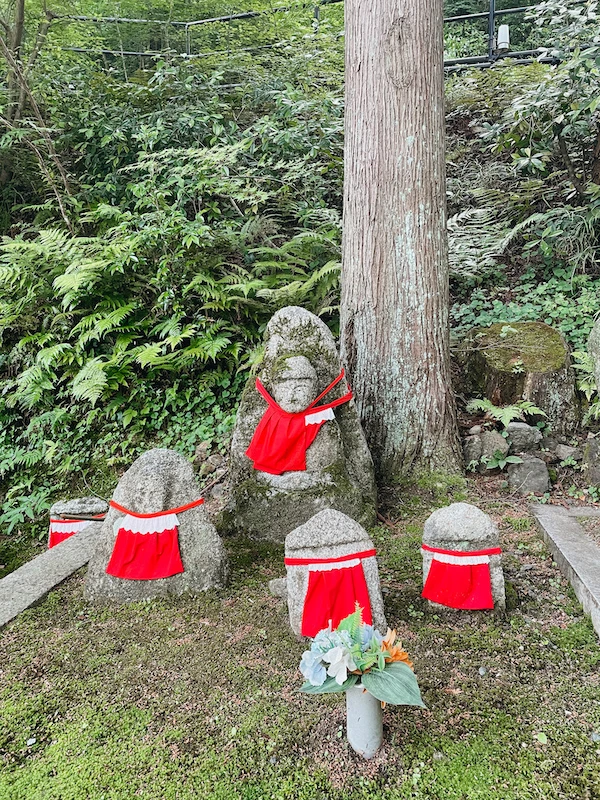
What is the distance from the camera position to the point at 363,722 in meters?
1.94

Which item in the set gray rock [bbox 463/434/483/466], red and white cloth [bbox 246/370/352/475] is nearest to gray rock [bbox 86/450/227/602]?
red and white cloth [bbox 246/370/352/475]

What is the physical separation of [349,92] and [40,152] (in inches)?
176

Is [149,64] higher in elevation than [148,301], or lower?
higher

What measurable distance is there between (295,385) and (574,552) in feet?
6.22

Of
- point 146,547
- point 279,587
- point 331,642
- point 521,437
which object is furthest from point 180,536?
point 521,437

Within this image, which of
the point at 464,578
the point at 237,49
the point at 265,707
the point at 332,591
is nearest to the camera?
the point at 265,707

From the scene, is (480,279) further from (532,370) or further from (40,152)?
(40,152)

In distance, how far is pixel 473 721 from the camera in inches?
83.7

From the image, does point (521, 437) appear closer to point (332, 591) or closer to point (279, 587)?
point (279, 587)

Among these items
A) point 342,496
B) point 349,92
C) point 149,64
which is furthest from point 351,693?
point 149,64

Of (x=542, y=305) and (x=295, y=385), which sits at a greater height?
(x=542, y=305)

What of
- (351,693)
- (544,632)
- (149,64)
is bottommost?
(544,632)

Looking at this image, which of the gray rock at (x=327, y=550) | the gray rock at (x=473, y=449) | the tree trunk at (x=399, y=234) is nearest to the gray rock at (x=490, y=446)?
the gray rock at (x=473, y=449)

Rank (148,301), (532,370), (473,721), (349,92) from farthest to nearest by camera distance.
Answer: (148,301), (532,370), (349,92), (473,721)
